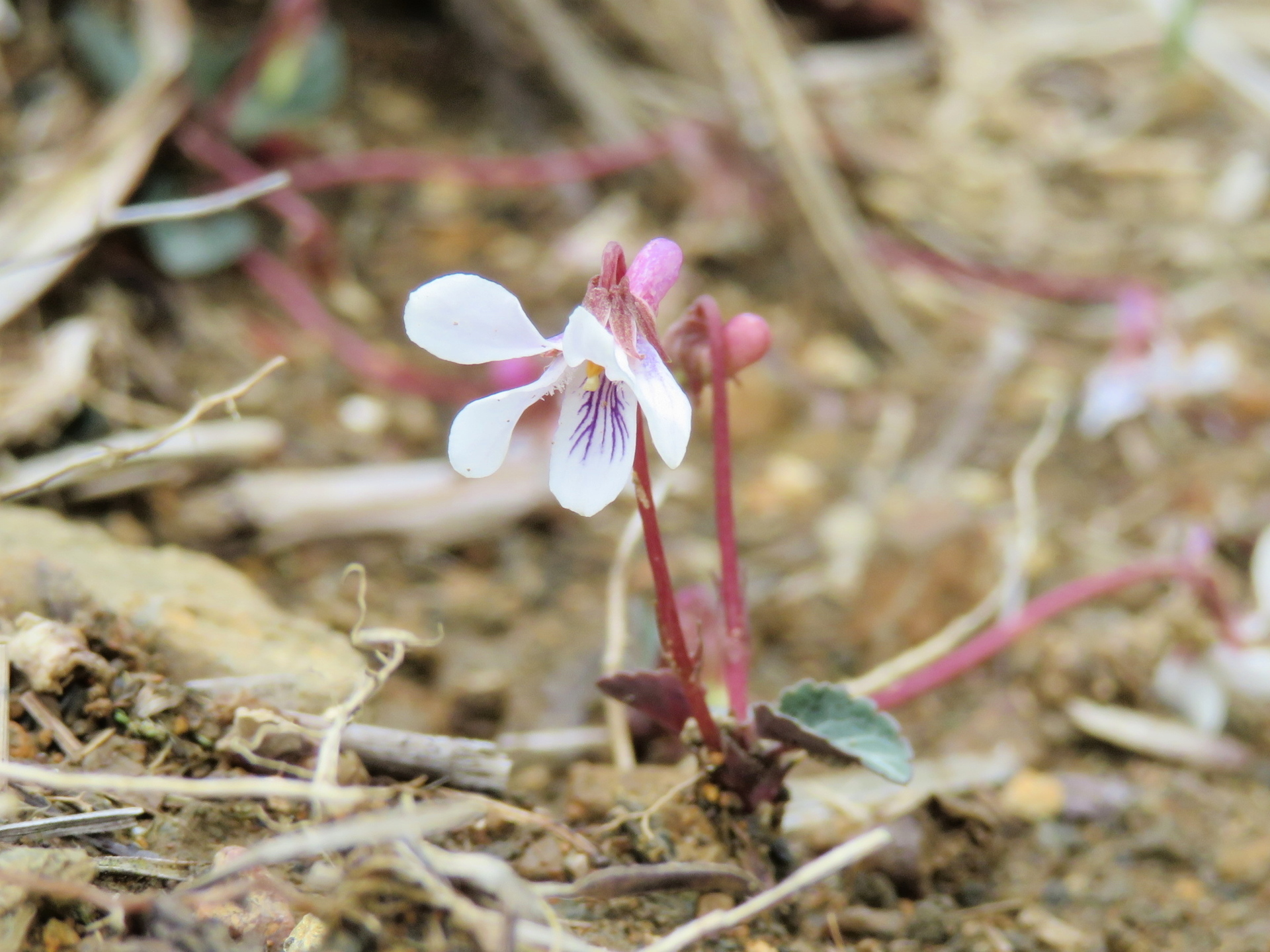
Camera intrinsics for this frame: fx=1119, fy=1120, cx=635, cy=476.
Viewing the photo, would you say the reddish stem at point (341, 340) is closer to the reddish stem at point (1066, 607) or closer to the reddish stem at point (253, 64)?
the reddish stem at point (253, 64)

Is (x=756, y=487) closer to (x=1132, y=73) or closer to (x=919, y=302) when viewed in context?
(x=919, y=302)

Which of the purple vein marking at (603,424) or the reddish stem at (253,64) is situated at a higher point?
the reddish stem at (253,64)

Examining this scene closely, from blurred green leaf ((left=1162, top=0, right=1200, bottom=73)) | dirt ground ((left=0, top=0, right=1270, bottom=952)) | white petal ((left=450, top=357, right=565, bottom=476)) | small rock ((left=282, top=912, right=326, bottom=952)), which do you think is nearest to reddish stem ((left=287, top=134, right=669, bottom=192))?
dirt ground ((left=0, top=0, right=1270, bottom=952))

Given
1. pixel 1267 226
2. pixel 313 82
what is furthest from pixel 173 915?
pixel 1267 226

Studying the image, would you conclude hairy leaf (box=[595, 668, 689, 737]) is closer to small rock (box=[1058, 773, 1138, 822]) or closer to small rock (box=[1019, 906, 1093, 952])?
small rock (box=[1019, 906, 1093, 952])

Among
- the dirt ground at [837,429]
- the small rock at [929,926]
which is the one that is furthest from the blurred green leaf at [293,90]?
the small rock at [929,926]

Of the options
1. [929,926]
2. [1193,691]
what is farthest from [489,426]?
[1193,691]
